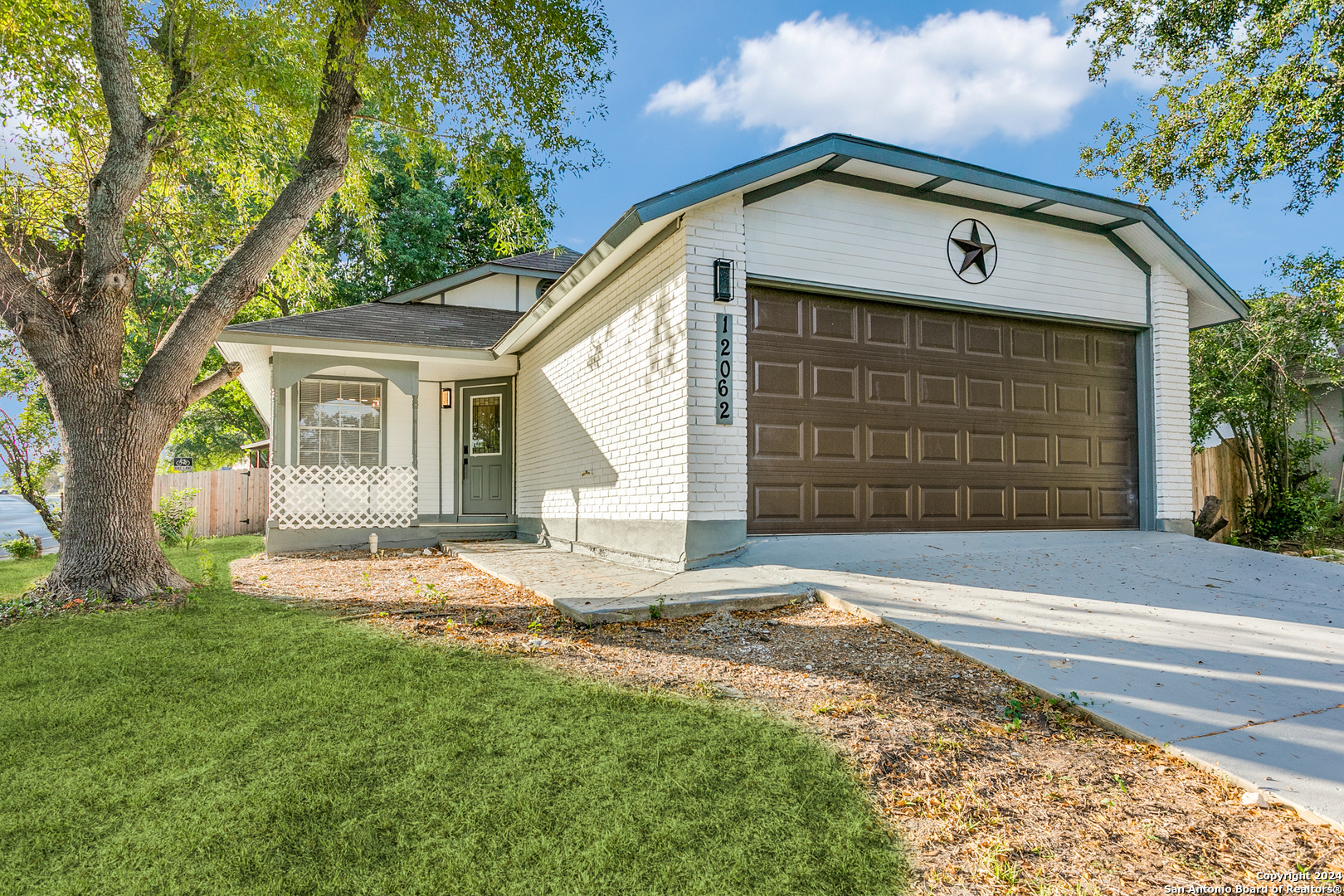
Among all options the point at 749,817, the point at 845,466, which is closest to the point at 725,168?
the point at 845,466

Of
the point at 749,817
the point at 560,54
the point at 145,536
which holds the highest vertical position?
the point at 560,54

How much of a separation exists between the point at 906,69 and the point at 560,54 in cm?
627

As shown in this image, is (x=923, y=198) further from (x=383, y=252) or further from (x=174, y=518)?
(x=383, y=252)

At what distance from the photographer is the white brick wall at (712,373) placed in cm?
576

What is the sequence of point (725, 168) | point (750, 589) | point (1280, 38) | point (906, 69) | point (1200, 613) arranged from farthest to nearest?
point (906, 69) < point (1280, 38) < point (725, 168) < point (750, 589) < point (1200, 613)

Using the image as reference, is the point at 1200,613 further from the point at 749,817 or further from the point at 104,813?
the point at 104,813

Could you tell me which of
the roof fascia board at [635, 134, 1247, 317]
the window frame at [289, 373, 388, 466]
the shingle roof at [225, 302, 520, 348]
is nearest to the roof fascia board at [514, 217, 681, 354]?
the roof fascia board at [635, 134, 1247, 317]

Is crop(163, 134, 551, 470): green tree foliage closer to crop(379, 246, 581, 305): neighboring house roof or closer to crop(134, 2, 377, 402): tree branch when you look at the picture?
crop(379, 246, 581, 305): neighboring house roof

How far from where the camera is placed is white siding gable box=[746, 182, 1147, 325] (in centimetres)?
631

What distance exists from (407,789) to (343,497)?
341 inches

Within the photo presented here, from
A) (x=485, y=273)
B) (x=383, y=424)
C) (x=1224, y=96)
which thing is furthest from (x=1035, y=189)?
(x=485, y=273)

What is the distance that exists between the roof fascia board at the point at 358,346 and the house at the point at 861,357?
34mm

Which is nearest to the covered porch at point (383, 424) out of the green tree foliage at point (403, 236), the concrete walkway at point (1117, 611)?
the concrete walkway at point (1117, 611)

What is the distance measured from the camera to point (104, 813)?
2.07 metres
